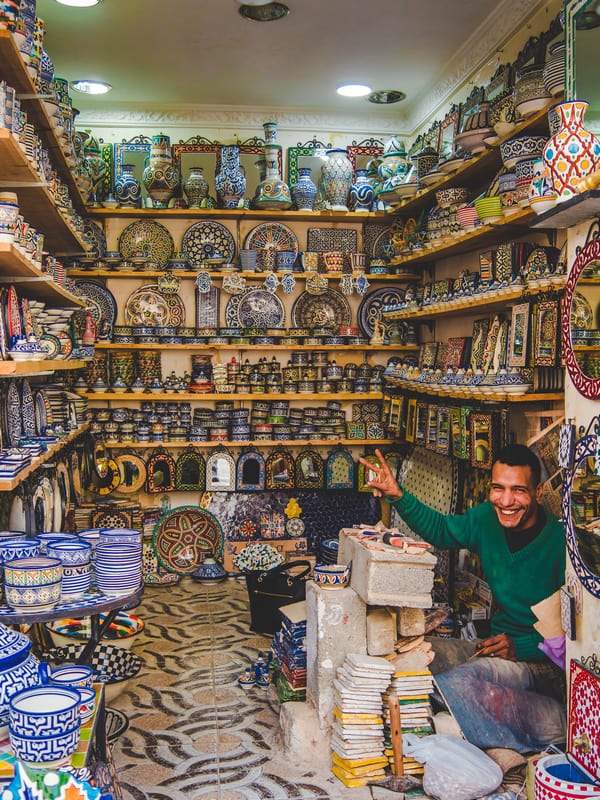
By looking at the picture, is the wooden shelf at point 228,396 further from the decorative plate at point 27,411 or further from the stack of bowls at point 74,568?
the stack of bowls at point 74,568

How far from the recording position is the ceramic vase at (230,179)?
5836mm

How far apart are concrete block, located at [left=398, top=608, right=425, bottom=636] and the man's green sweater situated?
373 millimetres

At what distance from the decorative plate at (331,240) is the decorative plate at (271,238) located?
0.42 feet

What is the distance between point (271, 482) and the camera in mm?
6023

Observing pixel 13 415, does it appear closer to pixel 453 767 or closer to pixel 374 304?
pixel 453 767

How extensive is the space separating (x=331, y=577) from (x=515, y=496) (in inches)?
31.1

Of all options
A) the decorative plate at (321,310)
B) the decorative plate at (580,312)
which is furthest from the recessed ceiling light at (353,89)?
the decorative plate at (580,312)

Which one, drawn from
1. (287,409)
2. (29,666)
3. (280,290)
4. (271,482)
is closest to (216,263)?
(280,290)

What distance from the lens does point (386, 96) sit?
5848 mm

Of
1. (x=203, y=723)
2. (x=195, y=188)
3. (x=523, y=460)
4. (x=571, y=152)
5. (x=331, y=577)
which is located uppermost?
(x=195, y=188)

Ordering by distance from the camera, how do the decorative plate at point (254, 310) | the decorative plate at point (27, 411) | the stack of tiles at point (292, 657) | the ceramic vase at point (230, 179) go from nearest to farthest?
the stack of tiles at point (292, 657)
the decorative plate at point (27, 411)
the ceramic vase at point (230, 179)
the decorative plate at point (254, 310)

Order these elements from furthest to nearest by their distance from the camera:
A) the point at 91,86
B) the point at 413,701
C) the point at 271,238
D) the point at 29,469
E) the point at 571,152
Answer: the point at 271,238
the point at 91,86
the point at 413,701
the point at 29,469
the point at 571,152

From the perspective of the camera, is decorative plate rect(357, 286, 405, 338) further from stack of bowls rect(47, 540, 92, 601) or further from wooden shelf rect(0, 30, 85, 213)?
stack of bowls rect(47, 540, 92, 601)

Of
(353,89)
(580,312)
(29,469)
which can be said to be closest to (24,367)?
(29,469)
